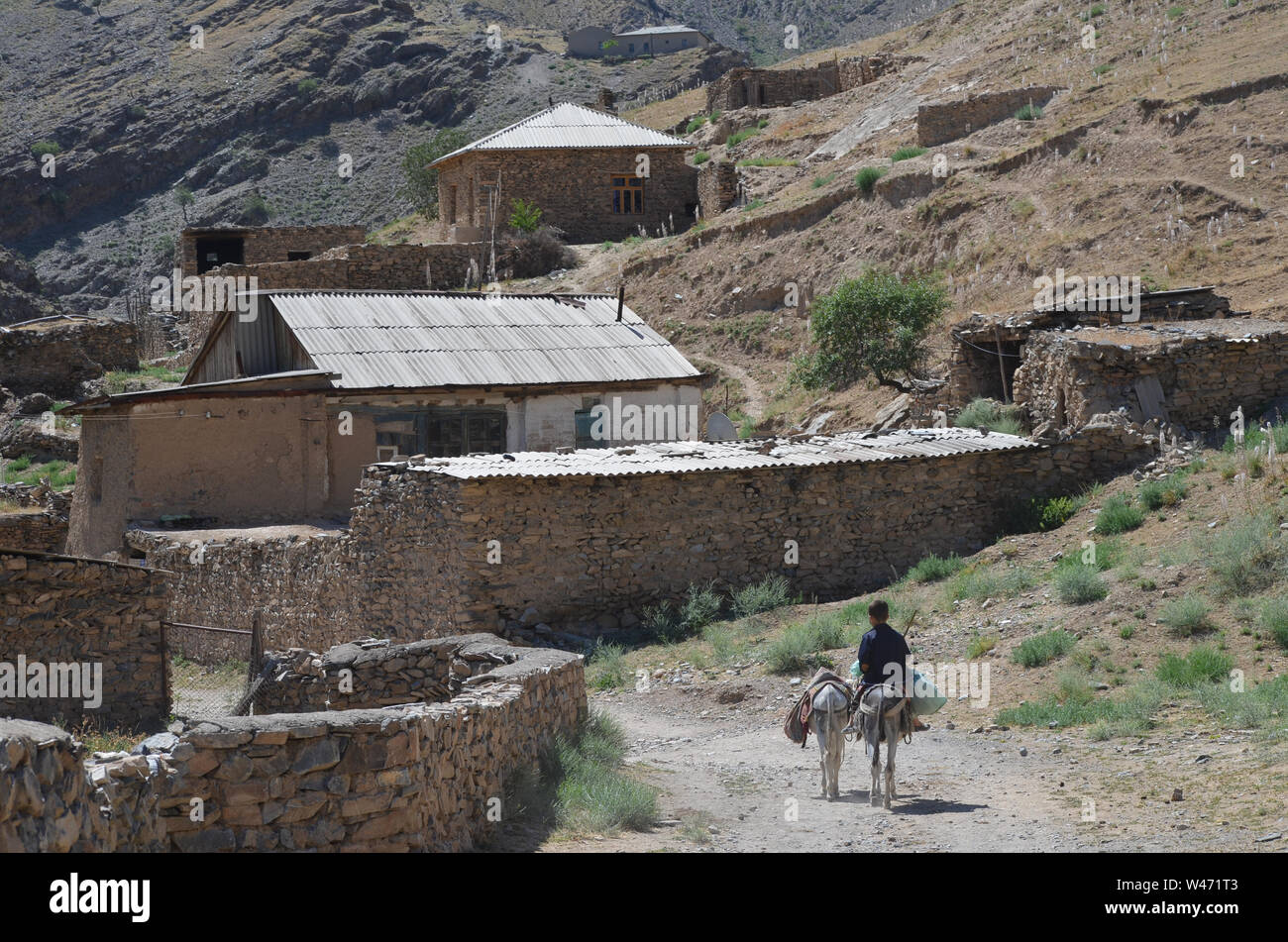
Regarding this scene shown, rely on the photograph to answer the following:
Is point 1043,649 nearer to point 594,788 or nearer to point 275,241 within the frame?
point 594,788

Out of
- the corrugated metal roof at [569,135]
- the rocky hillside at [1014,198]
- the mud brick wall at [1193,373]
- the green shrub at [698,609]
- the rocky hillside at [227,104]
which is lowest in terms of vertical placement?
the green shrub at [698,609]

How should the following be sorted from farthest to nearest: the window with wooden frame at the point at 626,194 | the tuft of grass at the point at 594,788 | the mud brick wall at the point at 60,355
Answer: the window with wooden frame at the point at 626,194 < the mud brick wall at the point at 60,355 < the tuft of grass at the point at 594,788

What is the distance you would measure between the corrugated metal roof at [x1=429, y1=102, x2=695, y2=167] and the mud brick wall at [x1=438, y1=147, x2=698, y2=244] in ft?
0.71

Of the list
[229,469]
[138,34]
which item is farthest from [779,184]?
[138,34]

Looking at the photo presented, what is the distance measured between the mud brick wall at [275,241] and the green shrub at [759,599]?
2618 centimetres

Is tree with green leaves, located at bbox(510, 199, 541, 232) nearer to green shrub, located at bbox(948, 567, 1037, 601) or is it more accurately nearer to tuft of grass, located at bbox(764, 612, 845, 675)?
green shrub, located at bbox(948, 567, 1037, 601)

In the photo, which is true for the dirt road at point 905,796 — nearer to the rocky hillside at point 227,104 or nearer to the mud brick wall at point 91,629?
the mud brick wall at point 91,629

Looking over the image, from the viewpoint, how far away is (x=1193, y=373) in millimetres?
18141

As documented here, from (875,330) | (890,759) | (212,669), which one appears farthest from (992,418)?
(890,759)

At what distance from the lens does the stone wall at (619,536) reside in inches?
642

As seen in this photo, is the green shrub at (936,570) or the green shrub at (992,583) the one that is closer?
the green shrub at (992,583)

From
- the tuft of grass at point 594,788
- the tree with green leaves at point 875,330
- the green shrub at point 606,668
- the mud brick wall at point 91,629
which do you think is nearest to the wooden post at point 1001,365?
the tree with green leaves at point 875,330

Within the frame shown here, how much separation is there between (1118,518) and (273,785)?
12114mm
